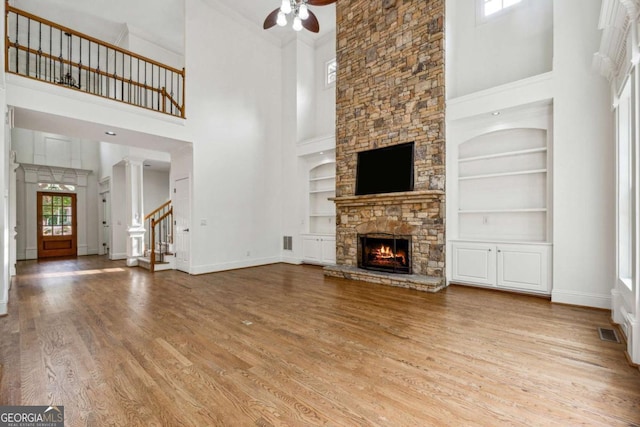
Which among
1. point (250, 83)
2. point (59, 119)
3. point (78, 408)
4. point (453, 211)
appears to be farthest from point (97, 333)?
point (250, 83)

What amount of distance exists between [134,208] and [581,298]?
9882 millimetres

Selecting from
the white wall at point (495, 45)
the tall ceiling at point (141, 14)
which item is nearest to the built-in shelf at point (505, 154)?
the white wall at point (495, 45)

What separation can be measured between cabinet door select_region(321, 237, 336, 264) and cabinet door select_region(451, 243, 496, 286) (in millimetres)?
2841

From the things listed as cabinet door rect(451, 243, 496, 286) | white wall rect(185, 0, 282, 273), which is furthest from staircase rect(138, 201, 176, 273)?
cabinet door rect(451, 243, 496, 286)

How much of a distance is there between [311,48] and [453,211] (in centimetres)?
608

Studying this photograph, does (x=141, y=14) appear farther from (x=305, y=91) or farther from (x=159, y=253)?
(x=159, y=253)

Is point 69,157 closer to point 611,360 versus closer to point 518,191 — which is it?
point 518,191

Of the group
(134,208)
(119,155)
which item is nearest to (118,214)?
(134,208)

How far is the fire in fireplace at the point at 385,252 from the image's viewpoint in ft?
18.7

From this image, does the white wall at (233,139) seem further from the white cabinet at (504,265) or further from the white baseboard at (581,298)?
the white baseboard at (581,298)

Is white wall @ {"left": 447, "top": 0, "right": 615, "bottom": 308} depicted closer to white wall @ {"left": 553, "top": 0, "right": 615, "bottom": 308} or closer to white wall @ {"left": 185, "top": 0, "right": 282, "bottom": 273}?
white wall @ {"left": 553, "top": 0, "right": 615, "bottom": 308}

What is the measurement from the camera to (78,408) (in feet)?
6.37

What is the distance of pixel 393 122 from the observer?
5.91m

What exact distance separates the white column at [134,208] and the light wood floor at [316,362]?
3.62 m
